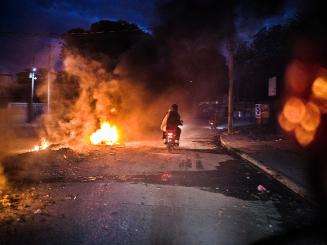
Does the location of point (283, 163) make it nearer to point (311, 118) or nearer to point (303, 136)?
point (311, 118)

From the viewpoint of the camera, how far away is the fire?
67.9 ft

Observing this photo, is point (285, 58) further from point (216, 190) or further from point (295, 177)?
point (216, 190)

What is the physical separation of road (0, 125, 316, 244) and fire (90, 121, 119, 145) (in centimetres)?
759

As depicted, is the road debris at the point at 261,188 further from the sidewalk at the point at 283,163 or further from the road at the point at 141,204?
the sidewalk at the point at 283,163

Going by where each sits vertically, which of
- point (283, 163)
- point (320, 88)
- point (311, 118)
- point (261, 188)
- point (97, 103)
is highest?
point (320, 88)

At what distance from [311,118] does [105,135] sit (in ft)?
37.2

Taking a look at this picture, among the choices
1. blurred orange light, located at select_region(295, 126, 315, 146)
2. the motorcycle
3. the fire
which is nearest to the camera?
the motorcycle

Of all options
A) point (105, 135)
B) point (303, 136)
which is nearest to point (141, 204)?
point (105, 135)

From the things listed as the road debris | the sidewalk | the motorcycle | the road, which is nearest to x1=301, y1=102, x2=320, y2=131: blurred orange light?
the sidewalk

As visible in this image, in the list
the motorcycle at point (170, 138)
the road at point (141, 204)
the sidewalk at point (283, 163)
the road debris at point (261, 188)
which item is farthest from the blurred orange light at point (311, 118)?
the road debris at point (261, 188)

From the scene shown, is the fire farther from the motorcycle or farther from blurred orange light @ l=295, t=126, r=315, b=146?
blurred orange light @ l=295, t=126, r=315, b=146

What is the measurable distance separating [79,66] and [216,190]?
19.5m

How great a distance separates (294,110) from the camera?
24953 mm

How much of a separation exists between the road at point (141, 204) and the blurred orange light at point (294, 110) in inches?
469
